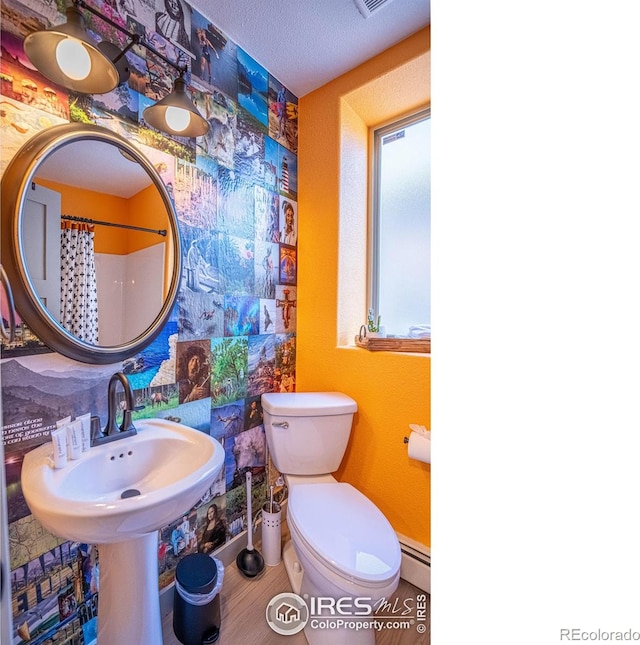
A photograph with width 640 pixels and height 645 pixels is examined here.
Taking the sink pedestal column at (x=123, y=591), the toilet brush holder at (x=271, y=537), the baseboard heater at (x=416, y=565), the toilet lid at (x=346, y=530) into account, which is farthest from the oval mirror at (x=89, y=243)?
the baseboard heater at (x=416, y=565)

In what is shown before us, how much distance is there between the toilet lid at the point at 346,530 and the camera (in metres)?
0.94

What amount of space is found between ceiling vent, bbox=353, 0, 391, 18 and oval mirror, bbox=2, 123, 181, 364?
1.11 m

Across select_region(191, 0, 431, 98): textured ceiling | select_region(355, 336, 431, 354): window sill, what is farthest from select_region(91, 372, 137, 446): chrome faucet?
select_region(191, 0, 431, 98): textured ceiling

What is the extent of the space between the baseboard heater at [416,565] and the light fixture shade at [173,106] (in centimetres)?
204

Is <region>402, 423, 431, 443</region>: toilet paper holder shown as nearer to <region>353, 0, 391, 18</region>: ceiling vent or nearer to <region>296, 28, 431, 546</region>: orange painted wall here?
<region>296, 28, 431, 546</region>: orange painted wall

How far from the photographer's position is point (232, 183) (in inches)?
57.4

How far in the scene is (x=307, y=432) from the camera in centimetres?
144

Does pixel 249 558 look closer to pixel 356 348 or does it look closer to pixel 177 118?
pixel 356 348

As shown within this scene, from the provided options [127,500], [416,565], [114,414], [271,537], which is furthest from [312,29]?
[416,565]

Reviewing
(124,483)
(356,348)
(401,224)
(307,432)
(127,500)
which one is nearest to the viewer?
(127,500)

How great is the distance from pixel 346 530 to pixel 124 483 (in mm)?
783
